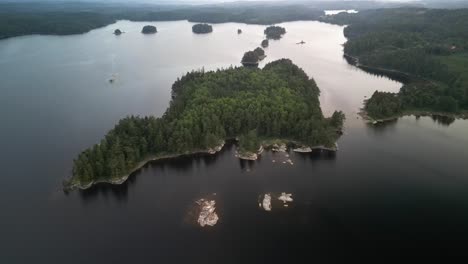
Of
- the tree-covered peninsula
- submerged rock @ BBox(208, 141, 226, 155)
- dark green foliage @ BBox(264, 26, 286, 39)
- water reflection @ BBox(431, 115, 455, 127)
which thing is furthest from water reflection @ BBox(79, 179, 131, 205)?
dark green foliage @ BBox(264, 26, 286, 39)

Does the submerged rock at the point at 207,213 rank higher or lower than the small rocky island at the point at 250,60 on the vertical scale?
lower

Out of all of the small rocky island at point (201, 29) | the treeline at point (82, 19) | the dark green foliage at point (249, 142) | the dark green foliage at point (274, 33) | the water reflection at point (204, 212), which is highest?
the treeline at point (82, 19)

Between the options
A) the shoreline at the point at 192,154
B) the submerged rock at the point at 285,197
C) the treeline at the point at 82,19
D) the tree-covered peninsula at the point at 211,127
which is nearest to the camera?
the submerged rock at the point at 285,197

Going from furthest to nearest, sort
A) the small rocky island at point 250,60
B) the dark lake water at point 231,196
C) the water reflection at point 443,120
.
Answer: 1. the small rocky island at point 250,60
2. the water reflection at point 443,120
3. the dark lake water at point 231,196

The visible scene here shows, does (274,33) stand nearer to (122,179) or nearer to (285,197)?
(285,197)

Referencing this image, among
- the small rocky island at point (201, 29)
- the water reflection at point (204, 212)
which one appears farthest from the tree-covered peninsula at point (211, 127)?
the small rocky island at point (201, 29)

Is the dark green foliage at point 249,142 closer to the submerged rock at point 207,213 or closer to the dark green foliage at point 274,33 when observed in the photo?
the submerged rock at point 207,213

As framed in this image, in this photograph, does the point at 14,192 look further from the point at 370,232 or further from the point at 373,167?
the point at 373,167

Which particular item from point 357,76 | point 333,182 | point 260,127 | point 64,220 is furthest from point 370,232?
point 357,76

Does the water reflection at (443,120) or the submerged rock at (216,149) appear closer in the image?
the submerged rock at (216,149)
